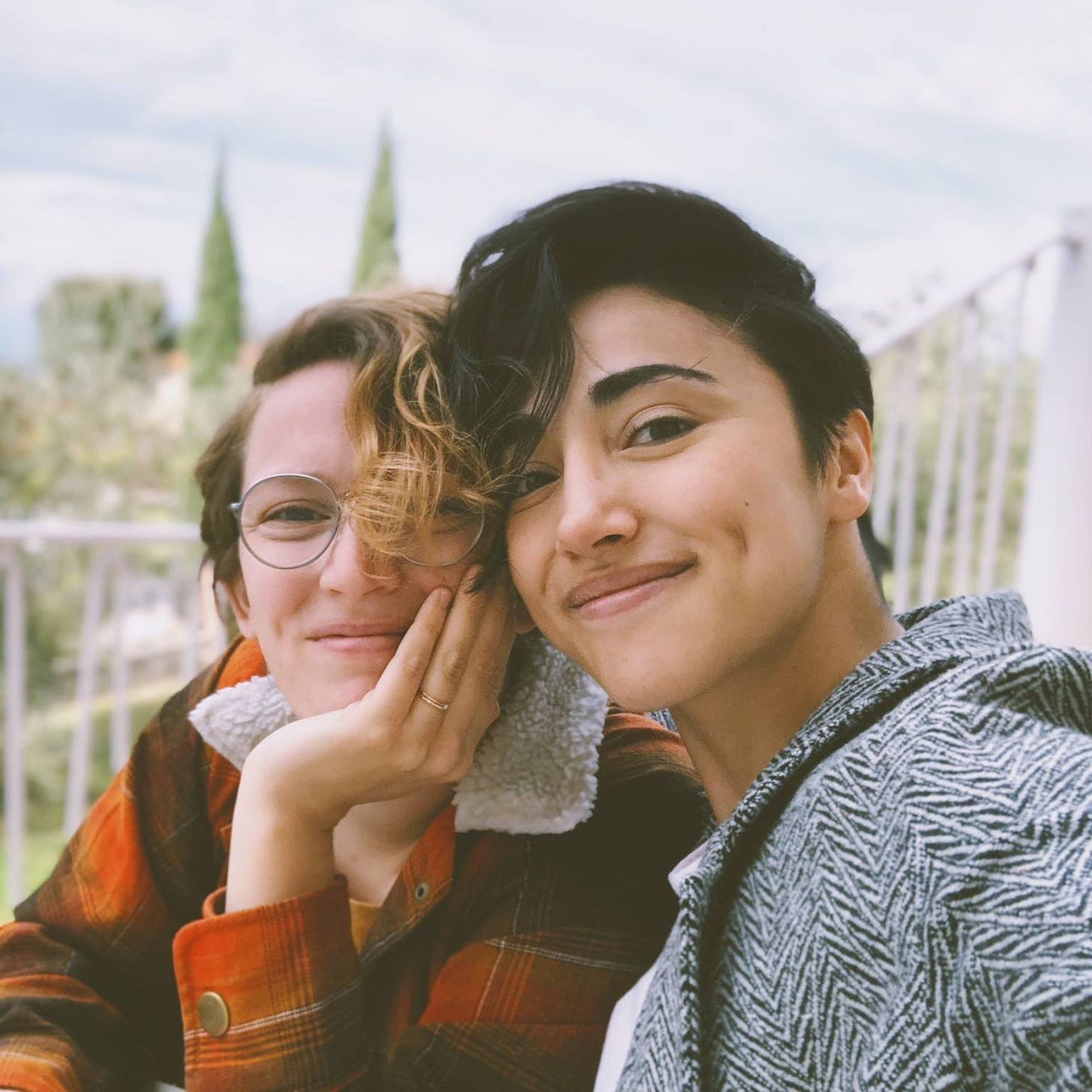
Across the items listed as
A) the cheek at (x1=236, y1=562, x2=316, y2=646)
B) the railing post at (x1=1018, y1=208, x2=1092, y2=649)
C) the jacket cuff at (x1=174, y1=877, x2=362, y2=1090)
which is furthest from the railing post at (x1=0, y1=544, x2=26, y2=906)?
the railing post at (x1=1018, y1=208, x2=1092, y2=649)

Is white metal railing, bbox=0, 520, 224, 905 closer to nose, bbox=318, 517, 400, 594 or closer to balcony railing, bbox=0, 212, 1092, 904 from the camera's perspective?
balcony railing, bbox=0, 212, 1092, 904

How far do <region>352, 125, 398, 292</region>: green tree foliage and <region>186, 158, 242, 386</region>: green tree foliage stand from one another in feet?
5.96

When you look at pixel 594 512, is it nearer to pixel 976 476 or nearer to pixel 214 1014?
pixel 214 1014

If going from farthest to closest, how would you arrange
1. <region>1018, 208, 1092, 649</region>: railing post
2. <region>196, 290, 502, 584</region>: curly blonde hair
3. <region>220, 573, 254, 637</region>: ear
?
<region>1018, 208, 1092, 649</region>: railing post → <region>220, 573, 254, 637</region>: ear → <region>196, 290, 502, 584</region>: curly blonde hair

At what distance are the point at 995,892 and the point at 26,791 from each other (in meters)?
7.25

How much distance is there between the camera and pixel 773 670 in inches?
46.1

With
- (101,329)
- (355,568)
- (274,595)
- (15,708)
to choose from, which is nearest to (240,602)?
(274,595)

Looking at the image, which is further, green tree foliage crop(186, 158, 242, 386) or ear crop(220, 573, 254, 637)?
green tree foliage crop(186, 158, 242, 386)

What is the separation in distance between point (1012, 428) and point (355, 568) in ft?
8.88

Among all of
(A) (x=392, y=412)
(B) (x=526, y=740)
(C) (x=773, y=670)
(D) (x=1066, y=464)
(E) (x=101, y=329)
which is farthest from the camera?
(E) (x=101, y=329)

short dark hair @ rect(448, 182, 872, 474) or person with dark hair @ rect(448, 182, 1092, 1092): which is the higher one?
short dark hair @ rect(448, 182, 872, 474)

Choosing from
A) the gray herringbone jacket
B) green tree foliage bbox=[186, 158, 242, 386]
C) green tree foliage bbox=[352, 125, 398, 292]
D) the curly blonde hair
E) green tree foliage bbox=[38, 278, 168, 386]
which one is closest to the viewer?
the gray herringbone jacket

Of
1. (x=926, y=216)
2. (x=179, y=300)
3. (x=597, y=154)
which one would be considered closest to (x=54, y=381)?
(x=179, y=300)

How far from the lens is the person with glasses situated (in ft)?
4.00
